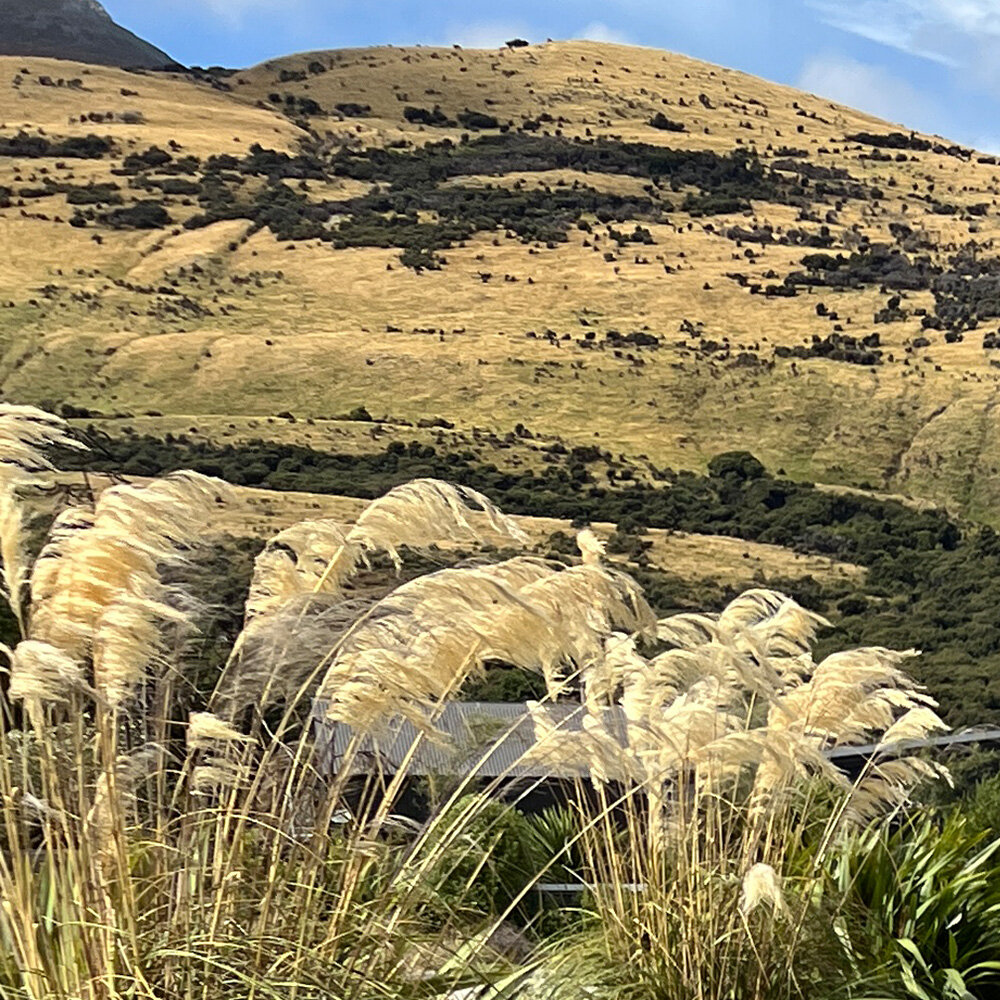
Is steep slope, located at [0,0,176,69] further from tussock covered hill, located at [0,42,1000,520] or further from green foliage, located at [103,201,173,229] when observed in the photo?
green foliage, located at [103,201,173,229]

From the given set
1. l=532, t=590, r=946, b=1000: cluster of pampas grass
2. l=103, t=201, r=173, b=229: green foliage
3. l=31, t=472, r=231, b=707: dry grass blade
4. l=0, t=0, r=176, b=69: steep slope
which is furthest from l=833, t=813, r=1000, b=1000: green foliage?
l=0, t=0, r=176, b=69: steep slope

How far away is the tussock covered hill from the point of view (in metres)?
59.2

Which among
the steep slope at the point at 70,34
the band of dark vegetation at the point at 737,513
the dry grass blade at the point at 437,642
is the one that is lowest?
the band of dark vegetation at the point at 737,513

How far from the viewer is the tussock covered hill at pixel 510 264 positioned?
59188 millimetres

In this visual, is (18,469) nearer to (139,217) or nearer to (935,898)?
(935,898)

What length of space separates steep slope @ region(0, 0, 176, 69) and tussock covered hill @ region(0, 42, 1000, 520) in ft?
125

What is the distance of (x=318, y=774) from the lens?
386cm

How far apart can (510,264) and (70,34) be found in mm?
89794

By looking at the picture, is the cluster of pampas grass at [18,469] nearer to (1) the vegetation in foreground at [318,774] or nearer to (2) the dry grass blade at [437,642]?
→ (1) the vegetation in foreground at [318,774]

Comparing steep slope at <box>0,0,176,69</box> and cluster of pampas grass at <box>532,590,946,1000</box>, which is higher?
steep slope at <box>0,0,176,69</box>

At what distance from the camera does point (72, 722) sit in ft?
11.5

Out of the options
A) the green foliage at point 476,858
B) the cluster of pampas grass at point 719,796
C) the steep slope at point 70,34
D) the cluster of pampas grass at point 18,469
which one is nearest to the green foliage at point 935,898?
the cluster of pampas grass at point 719,796

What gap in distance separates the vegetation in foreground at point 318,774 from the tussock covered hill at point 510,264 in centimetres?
4749

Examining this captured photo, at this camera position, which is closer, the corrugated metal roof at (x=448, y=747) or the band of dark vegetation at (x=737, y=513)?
the corrugated metal roof at (x=448, y=747)
